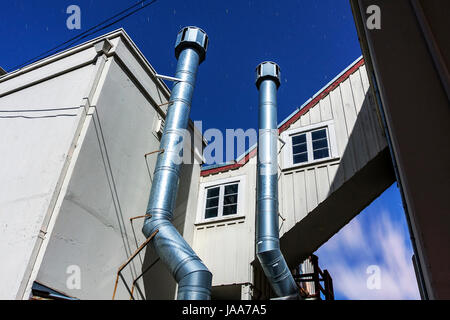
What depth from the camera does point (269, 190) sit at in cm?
875

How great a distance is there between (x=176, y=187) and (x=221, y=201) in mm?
2677

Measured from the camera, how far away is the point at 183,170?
33.4 ft

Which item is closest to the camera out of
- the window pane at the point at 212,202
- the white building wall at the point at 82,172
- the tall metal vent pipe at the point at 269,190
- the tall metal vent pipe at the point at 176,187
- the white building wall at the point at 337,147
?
the white building wall at the point at 82,172

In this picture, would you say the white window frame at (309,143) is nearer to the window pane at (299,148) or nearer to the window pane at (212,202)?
the window pane at (299,148)

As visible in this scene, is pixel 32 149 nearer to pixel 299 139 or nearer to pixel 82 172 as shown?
pixel 82 172

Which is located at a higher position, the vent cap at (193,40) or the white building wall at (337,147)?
the vent cap at (193,40)

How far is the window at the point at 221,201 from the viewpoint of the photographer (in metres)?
9.99

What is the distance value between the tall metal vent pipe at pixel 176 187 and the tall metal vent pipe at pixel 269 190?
1.92 metres

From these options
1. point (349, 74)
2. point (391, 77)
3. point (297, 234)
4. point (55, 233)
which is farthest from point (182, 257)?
point (349, 74)

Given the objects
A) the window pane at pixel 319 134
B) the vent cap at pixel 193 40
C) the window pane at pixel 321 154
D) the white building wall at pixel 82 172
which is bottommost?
the white building wall at pixel 82 172

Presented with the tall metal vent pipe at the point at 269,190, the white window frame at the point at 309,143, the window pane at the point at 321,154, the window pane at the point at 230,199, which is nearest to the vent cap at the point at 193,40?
the tall metal vent pipe at the point at 269,190

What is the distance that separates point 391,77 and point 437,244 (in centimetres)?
148

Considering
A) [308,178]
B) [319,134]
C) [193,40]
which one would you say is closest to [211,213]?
[308,178]
